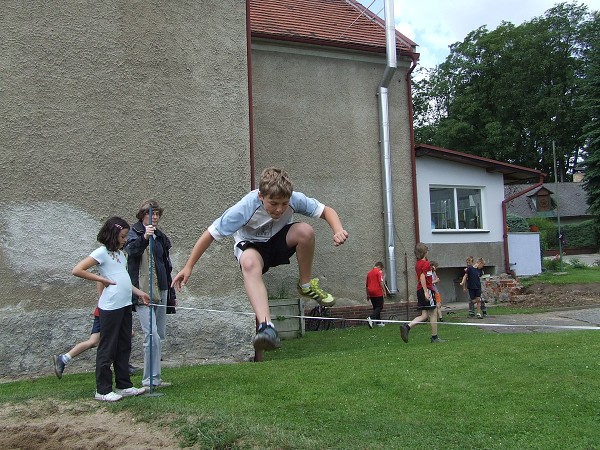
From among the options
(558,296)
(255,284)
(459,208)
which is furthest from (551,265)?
(255,284)

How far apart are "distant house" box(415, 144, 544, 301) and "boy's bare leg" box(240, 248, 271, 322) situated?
12.2m

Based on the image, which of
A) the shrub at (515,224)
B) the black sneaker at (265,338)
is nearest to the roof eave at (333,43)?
the black sneaker at (265,338)

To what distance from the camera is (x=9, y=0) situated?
30.1 feet

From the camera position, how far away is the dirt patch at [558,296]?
1748cm

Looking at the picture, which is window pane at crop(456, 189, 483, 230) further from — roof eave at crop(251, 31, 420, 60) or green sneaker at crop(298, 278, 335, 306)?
green sneaker at crop(298, 278, 335, 306)

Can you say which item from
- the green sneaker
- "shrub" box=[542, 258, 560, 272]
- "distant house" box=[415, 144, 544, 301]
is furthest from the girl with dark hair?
"shrub" box=[542, 258, 560, 272]

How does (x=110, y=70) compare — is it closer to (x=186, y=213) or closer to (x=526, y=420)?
(x=186, y=213)

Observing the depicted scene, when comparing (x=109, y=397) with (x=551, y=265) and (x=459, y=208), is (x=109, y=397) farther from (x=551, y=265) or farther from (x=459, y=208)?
(x=551, y=265)

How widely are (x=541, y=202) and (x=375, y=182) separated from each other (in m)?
45.1

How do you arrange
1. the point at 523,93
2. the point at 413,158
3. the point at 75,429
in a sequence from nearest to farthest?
the point at 75,429, the point at 413,158, the point at 523,93

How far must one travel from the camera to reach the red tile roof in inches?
596

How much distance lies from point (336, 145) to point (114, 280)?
981 cm

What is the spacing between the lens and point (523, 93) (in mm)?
54125

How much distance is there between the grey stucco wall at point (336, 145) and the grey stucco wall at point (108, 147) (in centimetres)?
430
